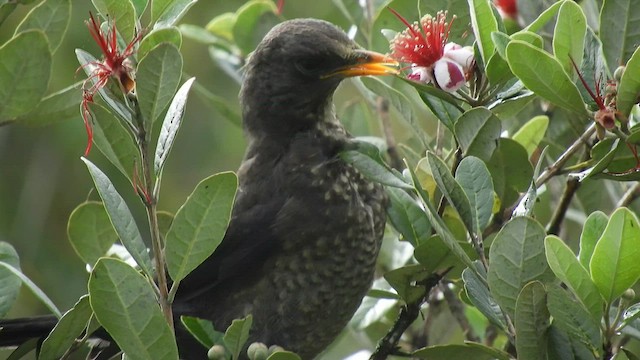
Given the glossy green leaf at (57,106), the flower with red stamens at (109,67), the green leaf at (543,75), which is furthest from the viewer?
the glossy green leaf at (57,106)

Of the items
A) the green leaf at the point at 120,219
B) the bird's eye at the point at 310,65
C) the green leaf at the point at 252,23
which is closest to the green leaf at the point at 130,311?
the green leaf at the point at 120,219

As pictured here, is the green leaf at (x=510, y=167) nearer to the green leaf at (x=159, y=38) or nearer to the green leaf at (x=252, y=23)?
the green leaf at (x=159, y=38)

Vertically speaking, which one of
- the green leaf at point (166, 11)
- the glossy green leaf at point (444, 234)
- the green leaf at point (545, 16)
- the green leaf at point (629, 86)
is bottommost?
the glossy green leaf at point (444, 234)

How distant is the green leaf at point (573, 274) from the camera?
1.88 metres

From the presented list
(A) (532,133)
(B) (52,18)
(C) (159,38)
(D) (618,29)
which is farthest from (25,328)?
(D) (618,29)

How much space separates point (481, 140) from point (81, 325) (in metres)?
0.94

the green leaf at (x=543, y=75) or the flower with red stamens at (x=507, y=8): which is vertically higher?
the green leaf at (x=543, y=75)

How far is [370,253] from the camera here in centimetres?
298

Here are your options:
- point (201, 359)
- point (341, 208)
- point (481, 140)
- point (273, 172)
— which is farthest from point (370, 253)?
point (481, 140)

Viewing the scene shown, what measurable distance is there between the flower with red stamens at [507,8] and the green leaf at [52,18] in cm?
127

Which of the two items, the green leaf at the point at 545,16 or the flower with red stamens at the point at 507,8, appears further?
the flower with red stamens at the point at 507,8

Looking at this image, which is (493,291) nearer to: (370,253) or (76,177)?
(370,253)

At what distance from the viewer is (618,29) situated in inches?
86.5

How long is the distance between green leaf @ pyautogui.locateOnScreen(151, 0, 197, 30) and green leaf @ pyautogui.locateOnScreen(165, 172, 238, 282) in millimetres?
487
